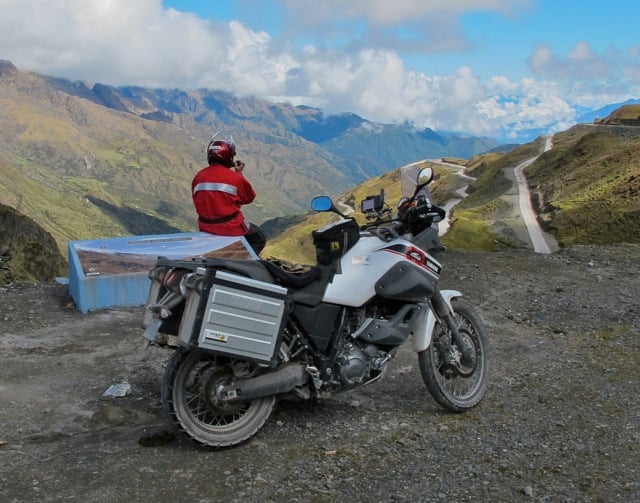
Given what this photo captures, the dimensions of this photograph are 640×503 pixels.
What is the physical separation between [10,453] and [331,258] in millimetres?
3280

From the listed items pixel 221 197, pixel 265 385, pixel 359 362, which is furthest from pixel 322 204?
pixel 221 197

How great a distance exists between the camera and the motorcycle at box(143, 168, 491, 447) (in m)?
5.02

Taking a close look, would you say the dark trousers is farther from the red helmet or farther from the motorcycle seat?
the motorcycle seat

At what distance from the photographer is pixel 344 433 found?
579cm

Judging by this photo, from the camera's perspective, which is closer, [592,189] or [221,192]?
[221,192]

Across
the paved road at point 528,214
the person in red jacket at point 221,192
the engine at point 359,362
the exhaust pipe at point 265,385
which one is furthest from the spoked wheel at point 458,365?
the paved road at point 528,214

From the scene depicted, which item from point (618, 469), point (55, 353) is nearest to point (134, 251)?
point (55, 353)

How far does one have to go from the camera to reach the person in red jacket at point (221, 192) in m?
8.48

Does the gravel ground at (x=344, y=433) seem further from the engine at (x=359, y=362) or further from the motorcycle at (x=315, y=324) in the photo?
the engine at (x=359, y=362)

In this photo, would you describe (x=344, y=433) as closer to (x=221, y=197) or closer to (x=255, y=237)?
(x=221, y=197)

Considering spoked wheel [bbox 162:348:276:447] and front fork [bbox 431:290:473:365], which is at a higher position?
front fork [bbox 431:290:473:365]

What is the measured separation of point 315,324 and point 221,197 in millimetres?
3828

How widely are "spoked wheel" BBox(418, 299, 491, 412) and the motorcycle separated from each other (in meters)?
0.01

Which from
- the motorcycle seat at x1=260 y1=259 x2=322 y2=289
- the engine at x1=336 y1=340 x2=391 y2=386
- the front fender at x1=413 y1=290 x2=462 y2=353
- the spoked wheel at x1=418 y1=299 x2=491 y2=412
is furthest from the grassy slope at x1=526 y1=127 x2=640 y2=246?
the motorcycle seat at x1=260 y1=259 x2=322 y2=289
